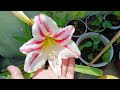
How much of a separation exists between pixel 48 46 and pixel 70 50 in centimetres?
6

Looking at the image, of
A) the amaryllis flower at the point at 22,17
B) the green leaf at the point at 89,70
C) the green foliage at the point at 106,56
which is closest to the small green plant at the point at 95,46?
the green foliage at the point at 106,56

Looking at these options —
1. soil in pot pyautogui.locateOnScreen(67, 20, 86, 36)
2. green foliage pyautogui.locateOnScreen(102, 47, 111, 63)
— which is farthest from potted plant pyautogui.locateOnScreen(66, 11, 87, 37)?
green foliage pyautogui.locateOnScreen(102, 47, 111, 63)

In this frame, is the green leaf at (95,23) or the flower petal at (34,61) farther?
the green leaf at (95,23)

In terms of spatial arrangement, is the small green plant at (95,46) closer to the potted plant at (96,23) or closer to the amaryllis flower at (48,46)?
the potted plant at (96,23)

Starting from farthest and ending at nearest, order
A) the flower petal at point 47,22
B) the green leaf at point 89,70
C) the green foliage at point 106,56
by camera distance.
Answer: the green foliage at point 106,56
the green leaf at point 89,70
the flower petal at point 47,22

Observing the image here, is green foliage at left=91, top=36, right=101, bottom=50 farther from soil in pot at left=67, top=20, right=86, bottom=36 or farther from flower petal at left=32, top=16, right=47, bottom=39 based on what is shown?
flower petal at left=32, top=16, right=47, bottom=39

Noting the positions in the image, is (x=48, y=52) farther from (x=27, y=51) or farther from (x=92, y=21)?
(x=92, y=21)

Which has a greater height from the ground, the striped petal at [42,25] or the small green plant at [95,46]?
the striped petal at [42,25]

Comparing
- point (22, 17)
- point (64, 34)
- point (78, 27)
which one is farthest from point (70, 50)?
point (78, 27)

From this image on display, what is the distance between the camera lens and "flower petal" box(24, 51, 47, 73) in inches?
30.3

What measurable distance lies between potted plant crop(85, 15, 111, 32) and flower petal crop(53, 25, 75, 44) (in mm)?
267

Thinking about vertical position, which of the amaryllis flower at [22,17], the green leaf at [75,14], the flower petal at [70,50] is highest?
the green leaf at [75,14]

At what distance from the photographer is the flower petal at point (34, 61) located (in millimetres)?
769
